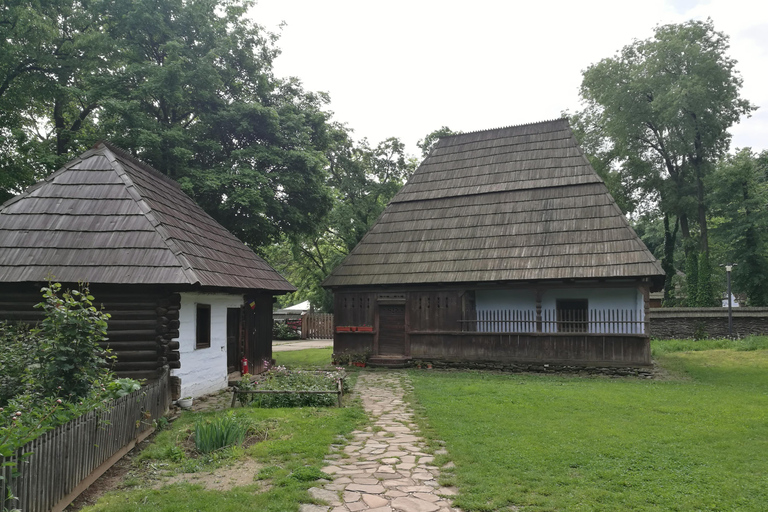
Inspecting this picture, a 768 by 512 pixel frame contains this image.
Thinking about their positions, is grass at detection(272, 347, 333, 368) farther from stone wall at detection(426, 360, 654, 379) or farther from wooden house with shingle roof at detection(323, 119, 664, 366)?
stone wall at detection(426, 360, 654, 379)

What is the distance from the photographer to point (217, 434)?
6.43 metres

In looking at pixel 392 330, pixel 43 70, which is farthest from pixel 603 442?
pixel 43 70

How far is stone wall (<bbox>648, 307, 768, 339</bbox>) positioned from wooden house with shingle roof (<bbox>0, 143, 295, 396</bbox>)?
17.2 m

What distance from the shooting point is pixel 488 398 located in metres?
10.0

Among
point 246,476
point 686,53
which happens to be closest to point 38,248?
point 246,476

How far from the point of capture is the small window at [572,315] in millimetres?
14188

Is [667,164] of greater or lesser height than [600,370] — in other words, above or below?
above

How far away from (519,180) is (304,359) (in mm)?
9709

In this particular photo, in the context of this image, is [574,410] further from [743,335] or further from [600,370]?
[743,335]

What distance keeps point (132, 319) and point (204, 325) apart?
6.24 ft

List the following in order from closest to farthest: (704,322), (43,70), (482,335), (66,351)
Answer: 1. (66,351)
2. (482,335)
3. (43,70)
4. (704,322)

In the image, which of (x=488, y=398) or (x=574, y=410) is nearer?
(x=574, y=410)

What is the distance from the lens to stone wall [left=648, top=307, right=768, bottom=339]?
816 inches

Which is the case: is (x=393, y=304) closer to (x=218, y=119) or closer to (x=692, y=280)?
(x=218, y=119)
